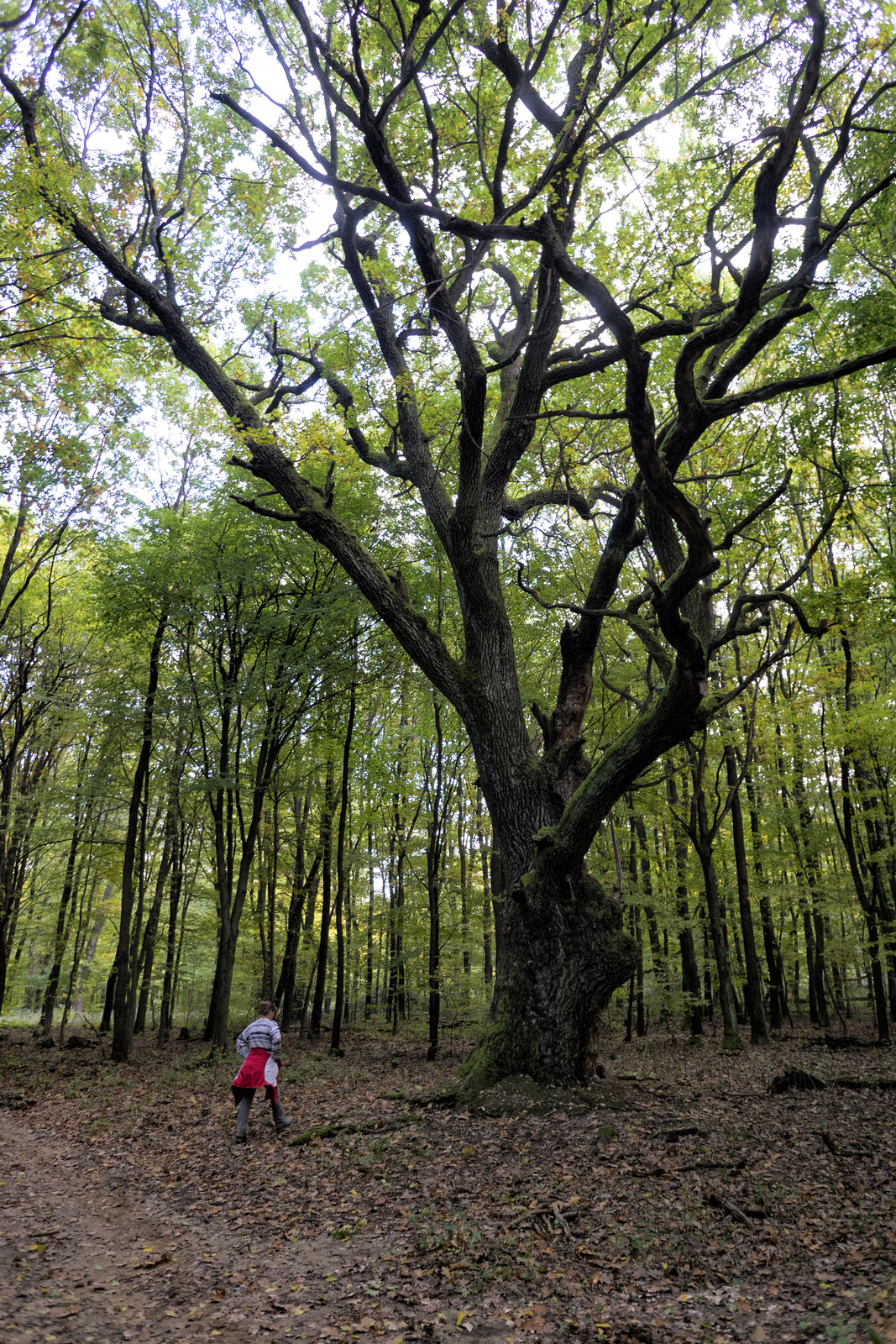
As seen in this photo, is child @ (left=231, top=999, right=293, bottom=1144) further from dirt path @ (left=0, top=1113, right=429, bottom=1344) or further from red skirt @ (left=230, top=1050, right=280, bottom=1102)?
dirt path @ (left=0, top=1113, right=429, bottom=1344)

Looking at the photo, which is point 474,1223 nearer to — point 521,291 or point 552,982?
point 552,982

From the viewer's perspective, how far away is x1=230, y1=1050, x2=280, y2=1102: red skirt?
7.20m

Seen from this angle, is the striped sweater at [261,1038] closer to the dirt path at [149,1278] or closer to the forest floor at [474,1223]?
the forest floor at [474,1223]

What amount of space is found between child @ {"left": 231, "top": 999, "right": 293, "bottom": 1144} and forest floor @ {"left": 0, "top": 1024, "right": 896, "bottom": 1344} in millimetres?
262

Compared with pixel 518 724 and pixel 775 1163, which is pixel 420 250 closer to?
pixel 518 724

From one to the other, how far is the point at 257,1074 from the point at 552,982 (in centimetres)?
324

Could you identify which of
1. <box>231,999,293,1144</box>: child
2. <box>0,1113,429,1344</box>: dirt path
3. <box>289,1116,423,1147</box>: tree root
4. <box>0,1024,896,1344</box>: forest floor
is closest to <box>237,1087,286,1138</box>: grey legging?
<box>231,999,293,1144</box>: child

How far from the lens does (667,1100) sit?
7145 mm

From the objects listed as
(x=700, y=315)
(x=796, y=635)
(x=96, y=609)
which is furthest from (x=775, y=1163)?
(x=96, y=609)

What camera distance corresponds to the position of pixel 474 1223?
448 centimetres

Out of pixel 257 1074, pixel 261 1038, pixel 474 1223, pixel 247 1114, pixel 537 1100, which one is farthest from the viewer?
pixel 261 1038

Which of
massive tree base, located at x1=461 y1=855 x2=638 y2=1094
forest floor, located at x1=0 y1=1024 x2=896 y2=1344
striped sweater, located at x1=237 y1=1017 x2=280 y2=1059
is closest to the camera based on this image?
forest floor, located at x1=0 y1=1024 x2=896 y2=1344

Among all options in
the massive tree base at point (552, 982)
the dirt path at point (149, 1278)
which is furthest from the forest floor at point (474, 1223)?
the massive tree base at point (552, 982)

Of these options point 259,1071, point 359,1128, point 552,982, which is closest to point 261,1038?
point 259,1071
